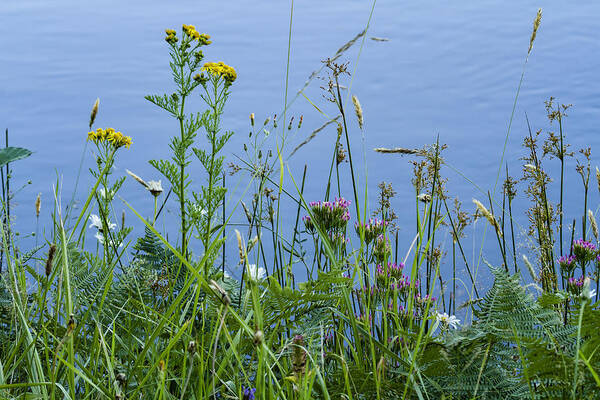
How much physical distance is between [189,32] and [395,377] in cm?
92

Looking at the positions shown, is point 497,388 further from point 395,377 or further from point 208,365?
point 208,365

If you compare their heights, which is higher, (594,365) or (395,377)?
(594,365)

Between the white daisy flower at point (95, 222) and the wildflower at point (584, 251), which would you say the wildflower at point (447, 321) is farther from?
the white daisy flower at point (95, 222)

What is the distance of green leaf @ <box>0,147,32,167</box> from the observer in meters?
1.39

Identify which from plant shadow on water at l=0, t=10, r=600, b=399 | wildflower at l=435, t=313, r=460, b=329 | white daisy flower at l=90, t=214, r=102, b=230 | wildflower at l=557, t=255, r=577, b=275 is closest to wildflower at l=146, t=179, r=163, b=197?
plant shadow on water at l=0, t=10, r=600, b=399

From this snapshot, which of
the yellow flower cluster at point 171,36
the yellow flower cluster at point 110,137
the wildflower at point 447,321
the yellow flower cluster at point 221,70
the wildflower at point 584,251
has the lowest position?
the wildflower at point 447,321

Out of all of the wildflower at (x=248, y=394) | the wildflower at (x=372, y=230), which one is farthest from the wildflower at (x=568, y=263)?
the wildflower at (x=248, y=394)

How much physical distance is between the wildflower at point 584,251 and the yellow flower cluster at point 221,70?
1.04 metres

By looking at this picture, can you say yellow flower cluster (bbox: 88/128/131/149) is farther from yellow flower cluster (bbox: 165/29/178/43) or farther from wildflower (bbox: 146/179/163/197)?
yellow flower cluster (bbox: 165/29/178/43)

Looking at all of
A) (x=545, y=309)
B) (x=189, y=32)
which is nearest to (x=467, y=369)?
(x=545, y=309)

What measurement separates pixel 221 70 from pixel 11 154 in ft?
1.66

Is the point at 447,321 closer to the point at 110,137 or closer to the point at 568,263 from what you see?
the point at 568,263

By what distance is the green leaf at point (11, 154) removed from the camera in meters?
1.39

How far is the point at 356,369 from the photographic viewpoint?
1.31 metres
